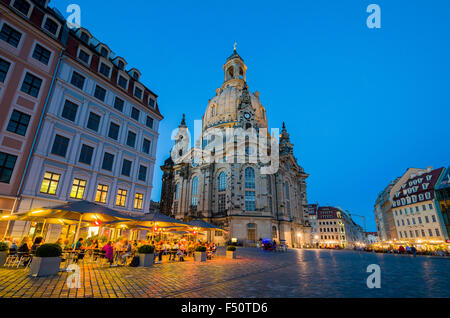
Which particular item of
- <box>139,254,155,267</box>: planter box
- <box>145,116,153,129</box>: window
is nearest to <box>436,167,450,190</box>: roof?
<box>145,116,153,129</box>: window

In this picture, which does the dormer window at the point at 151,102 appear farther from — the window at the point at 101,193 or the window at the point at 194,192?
the window at the point at 194,192

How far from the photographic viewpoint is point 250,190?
47.3m

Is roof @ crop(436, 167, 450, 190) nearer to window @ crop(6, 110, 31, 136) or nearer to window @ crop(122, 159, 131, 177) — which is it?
window @ crop(122, 159, 131, 177)

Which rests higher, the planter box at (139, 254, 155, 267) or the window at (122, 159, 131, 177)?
the window at (122, 159, 131, 177)

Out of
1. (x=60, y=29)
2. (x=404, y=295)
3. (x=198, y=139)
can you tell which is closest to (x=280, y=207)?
(x=198, y=139)

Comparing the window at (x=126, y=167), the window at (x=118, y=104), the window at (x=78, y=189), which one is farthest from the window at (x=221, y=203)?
the window at (x=78, y=189)

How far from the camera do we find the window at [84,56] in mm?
20675

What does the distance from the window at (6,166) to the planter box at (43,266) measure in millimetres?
10302

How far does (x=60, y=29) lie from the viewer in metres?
19.4

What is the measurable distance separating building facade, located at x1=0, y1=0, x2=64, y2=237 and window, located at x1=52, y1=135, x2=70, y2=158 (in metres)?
1.55

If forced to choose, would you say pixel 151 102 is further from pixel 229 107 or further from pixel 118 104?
pixel 229 107

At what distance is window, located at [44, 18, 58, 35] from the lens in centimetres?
1862

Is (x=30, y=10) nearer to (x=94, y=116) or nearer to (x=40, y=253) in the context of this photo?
(x=94, y=116)
